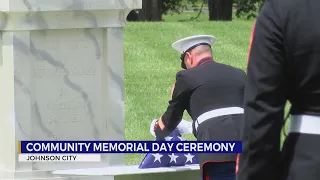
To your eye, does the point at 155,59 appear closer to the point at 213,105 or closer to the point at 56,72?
the point at 56,72

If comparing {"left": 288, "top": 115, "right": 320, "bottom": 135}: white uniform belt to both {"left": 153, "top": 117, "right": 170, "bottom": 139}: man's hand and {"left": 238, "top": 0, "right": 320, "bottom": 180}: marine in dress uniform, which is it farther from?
{"left": 153, "top": 117, "right": 170, "bottom": 139}: man's hand

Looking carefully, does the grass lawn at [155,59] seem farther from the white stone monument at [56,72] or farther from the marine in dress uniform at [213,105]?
the marine in dress uniform at [213,105]

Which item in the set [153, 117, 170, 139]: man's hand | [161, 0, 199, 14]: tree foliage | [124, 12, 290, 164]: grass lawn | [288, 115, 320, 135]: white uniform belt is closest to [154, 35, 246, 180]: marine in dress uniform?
[153, 117, 170, 139]: man's hand

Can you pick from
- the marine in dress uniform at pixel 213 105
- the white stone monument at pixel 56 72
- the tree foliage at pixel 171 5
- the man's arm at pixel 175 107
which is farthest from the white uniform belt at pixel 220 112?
the tree foliage at pixel 171 5

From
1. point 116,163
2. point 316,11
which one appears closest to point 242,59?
point 116,163

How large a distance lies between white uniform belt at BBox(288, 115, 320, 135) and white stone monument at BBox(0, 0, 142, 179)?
3.43 m

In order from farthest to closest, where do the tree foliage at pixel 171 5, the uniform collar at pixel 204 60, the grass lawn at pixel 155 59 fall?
the tree foliage at pixel 171 5, the grass lawn at pixel 155 59, the uniform collar at pixel 204 60

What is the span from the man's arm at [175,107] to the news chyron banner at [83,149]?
17cm

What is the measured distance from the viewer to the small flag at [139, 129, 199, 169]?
6.41 m

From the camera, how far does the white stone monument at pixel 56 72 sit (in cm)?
641

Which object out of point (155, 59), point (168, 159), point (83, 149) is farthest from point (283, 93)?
point (155, 59)

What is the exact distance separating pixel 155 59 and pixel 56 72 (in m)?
8.59

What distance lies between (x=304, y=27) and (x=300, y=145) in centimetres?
42

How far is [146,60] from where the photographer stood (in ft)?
49.3
